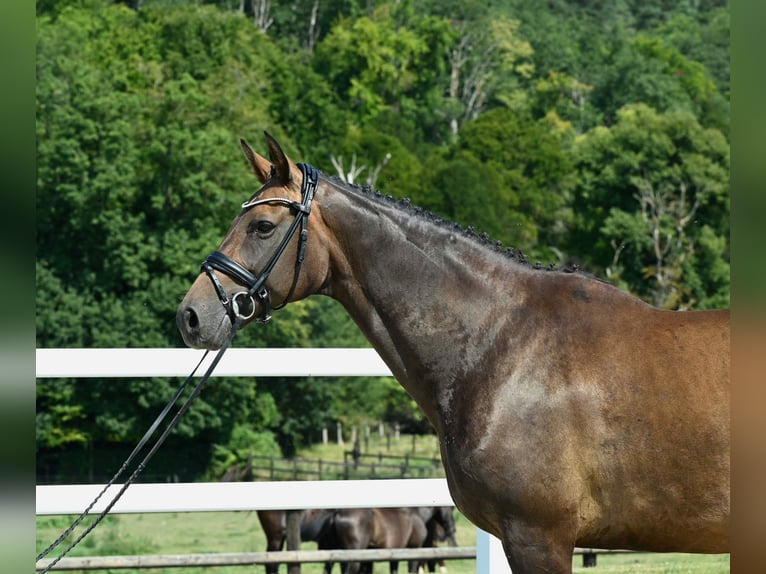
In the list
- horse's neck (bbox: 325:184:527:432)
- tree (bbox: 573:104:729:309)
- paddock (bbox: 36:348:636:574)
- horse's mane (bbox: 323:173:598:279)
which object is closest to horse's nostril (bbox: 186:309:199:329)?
horse's neck (bbox: 325:184:527:432)

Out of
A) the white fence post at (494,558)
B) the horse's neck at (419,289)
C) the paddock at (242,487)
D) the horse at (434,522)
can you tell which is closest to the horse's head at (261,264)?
the horse's neck at (419,289)

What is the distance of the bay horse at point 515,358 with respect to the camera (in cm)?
339

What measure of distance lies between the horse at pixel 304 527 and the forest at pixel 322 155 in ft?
23.8

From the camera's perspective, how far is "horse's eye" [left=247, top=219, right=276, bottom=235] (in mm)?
3719

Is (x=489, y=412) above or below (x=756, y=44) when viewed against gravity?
below

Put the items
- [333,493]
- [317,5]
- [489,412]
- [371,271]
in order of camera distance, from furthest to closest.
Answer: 1. [317,5]
2. [333,493]
3. [371,271]
4. [489,412]

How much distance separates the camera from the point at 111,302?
114 ft

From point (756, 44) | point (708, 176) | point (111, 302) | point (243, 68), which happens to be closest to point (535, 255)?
point (708, 176)

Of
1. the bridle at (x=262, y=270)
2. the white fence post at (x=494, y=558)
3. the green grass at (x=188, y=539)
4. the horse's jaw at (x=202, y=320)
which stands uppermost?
the bridle at (x=262, y=270)

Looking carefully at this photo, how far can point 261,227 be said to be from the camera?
373 cm

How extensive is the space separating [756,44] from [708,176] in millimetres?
51503

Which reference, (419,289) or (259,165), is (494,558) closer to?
(419,289)

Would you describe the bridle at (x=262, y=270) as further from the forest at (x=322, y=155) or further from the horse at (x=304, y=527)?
the horse at (x=304, y=527)

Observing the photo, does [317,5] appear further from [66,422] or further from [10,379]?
[10,379]
